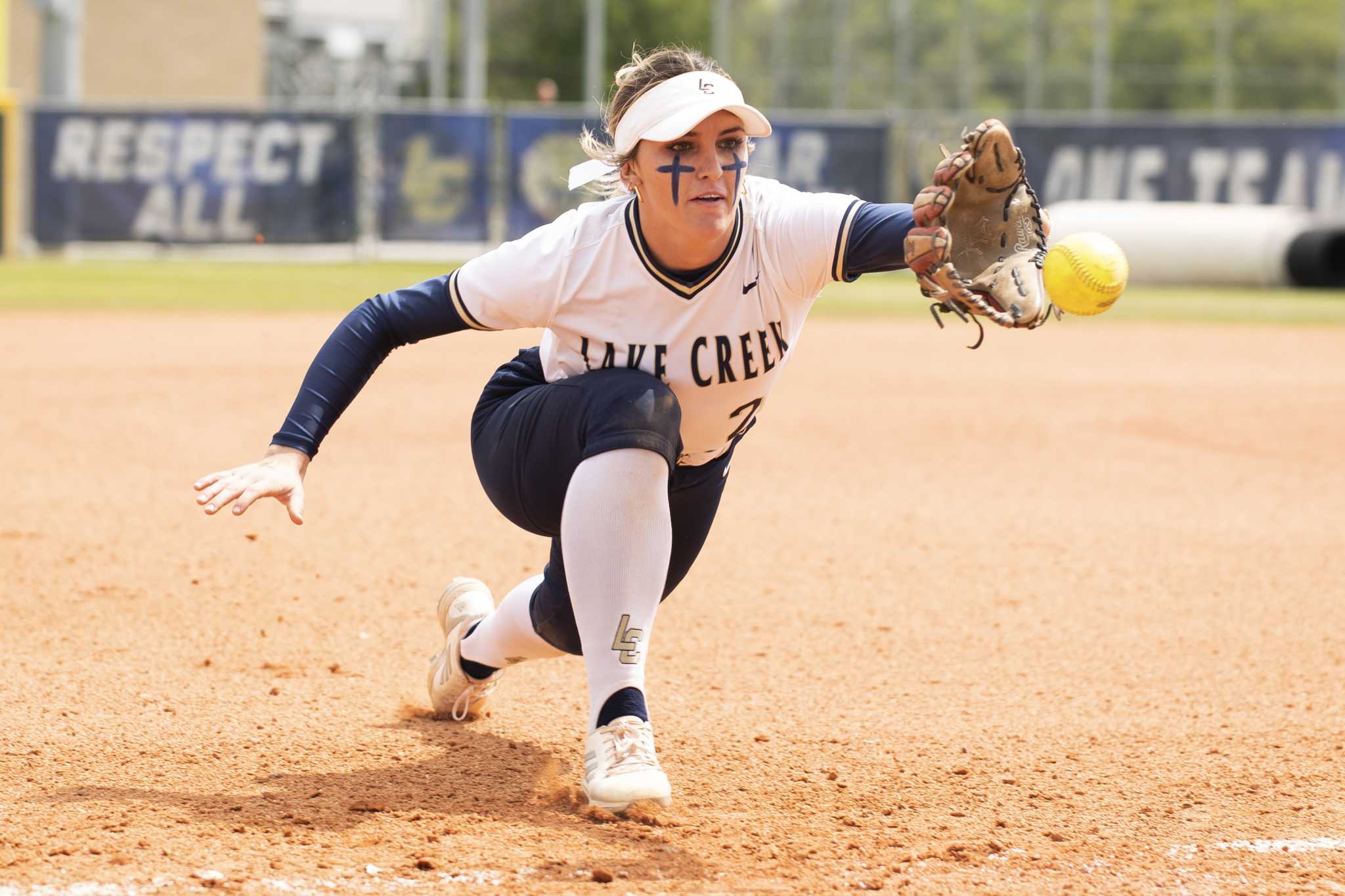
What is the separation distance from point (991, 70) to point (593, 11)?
8.28 meters

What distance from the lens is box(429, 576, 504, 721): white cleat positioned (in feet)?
10.7

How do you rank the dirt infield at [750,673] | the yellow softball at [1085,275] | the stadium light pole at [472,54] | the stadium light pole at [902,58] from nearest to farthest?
the dirt infield at [750,673] < the yellow softball at [1085,275] < the stadium light pole at [472,54] < the stadium light pole at [902,58]

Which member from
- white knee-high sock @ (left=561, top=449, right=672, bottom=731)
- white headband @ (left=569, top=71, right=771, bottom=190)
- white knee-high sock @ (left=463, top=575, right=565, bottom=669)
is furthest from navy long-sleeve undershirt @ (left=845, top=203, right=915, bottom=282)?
white knee-high sock @ (left=463, top=575, right=565, bottom=669)

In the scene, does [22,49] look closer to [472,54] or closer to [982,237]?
[472,54]

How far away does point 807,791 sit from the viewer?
2.88m

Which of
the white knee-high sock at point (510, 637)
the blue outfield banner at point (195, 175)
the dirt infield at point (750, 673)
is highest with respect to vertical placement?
the blue outfield banner at point (195, 175)

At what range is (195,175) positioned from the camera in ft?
63.7

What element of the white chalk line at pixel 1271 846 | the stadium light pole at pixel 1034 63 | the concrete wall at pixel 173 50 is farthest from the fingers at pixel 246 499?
the concrete wall at pixel 173 50

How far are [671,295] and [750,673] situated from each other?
131 centimetres

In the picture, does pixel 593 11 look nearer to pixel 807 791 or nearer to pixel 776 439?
pixel 776 439

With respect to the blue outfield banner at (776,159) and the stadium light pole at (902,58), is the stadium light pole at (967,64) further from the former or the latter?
the blue outfield banner at (776,159)

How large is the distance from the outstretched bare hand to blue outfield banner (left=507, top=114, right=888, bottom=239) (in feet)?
55.4

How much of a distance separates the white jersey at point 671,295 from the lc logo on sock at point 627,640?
1.33 feet

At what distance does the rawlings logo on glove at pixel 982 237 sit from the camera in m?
2.66
